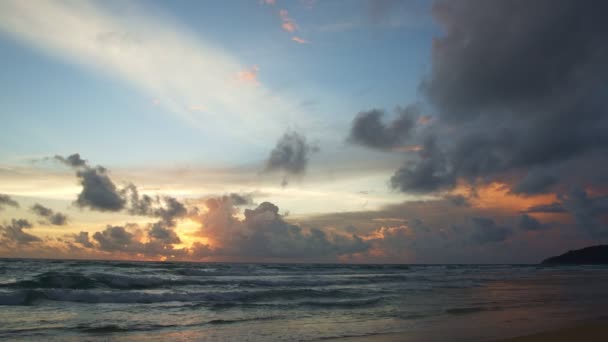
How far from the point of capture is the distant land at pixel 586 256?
6852 inches

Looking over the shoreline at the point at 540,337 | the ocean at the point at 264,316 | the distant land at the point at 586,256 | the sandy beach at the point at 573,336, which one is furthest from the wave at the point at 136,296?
the distant land at the point at 586,256

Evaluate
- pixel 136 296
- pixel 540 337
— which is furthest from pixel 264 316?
pixel 540 337

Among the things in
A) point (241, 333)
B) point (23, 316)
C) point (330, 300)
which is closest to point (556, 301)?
point (330, 300)

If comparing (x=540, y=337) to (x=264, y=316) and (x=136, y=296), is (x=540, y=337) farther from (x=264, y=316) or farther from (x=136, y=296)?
(x=136, y=296)

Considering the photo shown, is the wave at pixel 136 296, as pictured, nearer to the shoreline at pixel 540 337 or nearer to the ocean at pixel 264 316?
the ocean at pixel 264 316

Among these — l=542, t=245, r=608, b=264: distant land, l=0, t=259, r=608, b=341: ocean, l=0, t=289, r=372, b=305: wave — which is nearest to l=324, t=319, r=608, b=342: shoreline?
l=0, t=259, r=608, b=341: ocean

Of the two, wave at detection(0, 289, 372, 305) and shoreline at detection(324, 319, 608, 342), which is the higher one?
shoreline at detection(324, 319, 608, 342)

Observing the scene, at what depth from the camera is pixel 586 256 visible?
182m

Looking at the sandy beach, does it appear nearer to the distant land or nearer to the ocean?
the ocean

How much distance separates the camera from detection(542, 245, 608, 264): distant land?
174050 mm

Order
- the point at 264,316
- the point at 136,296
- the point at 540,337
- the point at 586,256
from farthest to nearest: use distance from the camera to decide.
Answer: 1. the point at 586,256
2. the point at 136,296
3. the point at 264,316
4. the point at 540,337

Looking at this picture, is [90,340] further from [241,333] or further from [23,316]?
[23,316]

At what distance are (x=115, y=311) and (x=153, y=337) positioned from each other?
6865 millimetres

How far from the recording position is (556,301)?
22.2 m
